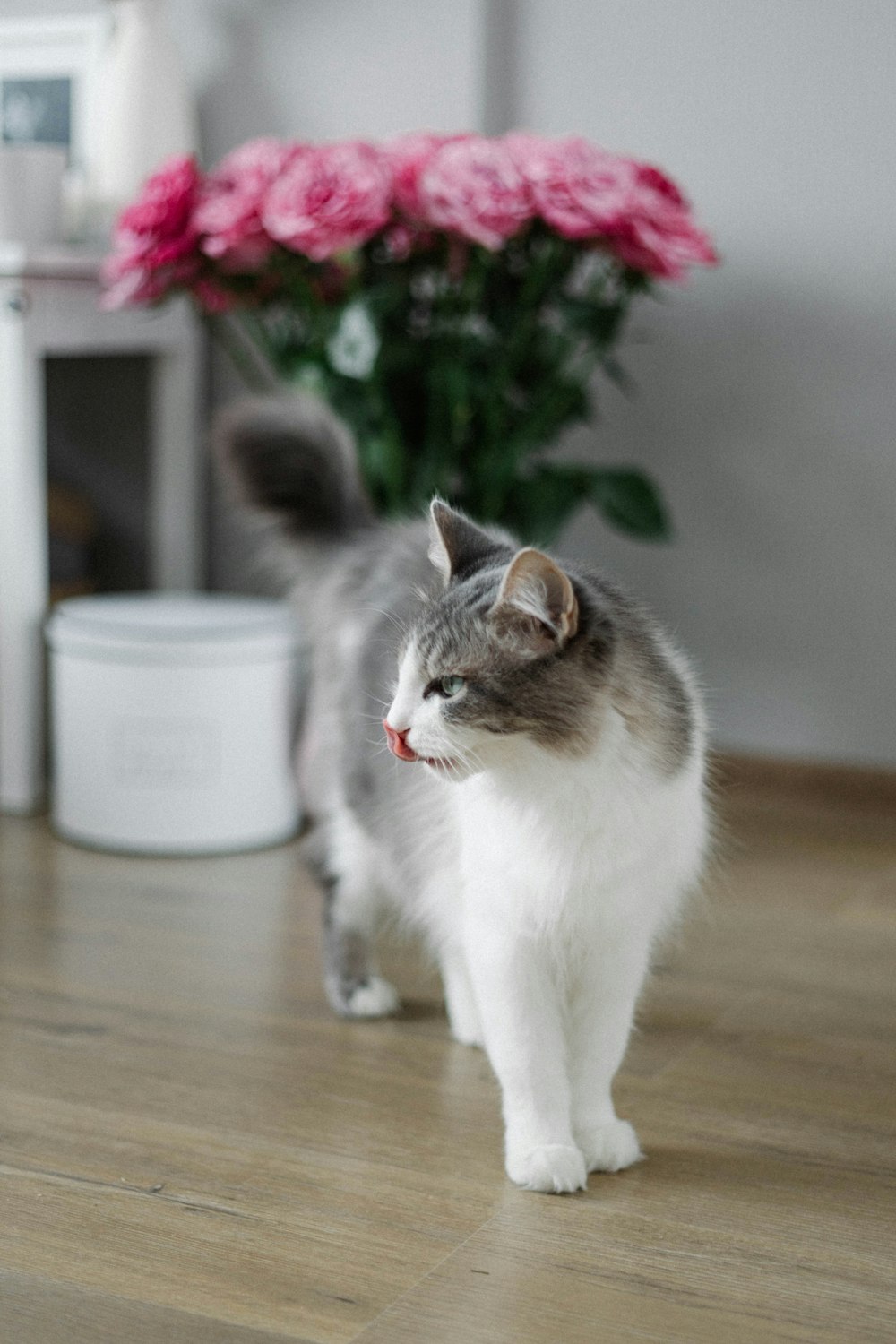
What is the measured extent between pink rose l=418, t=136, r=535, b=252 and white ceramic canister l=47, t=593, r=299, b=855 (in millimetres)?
622

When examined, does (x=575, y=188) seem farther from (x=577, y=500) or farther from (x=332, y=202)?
(x=577, y=500)

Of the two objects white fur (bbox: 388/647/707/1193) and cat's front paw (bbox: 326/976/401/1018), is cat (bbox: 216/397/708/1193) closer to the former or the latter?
white fur (bbox: 388/647/707/1193)

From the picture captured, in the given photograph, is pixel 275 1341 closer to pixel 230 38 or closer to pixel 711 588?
pixel 711 588

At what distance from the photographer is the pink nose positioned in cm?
118

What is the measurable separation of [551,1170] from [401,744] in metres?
0.37

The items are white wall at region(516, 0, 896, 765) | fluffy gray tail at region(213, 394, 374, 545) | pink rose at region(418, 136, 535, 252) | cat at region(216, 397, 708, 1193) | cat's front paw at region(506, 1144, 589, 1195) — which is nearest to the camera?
cat at region(216, 397, 708, 1193)

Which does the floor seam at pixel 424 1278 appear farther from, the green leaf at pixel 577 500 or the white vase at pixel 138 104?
the white vase at pixel 138 104

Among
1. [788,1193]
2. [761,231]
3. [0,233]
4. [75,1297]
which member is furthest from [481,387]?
[75,1297]

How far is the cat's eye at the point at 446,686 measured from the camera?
116 cm

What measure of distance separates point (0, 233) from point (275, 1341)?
1.85 m

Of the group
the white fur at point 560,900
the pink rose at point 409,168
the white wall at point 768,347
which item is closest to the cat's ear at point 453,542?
the white fur at point 560,900

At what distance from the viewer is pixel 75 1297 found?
1.08 metres

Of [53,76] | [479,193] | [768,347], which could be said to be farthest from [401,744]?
[53,76]

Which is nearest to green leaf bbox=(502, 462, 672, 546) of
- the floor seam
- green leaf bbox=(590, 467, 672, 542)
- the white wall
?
green leaf bbox=(590, 467, 672, 542)
